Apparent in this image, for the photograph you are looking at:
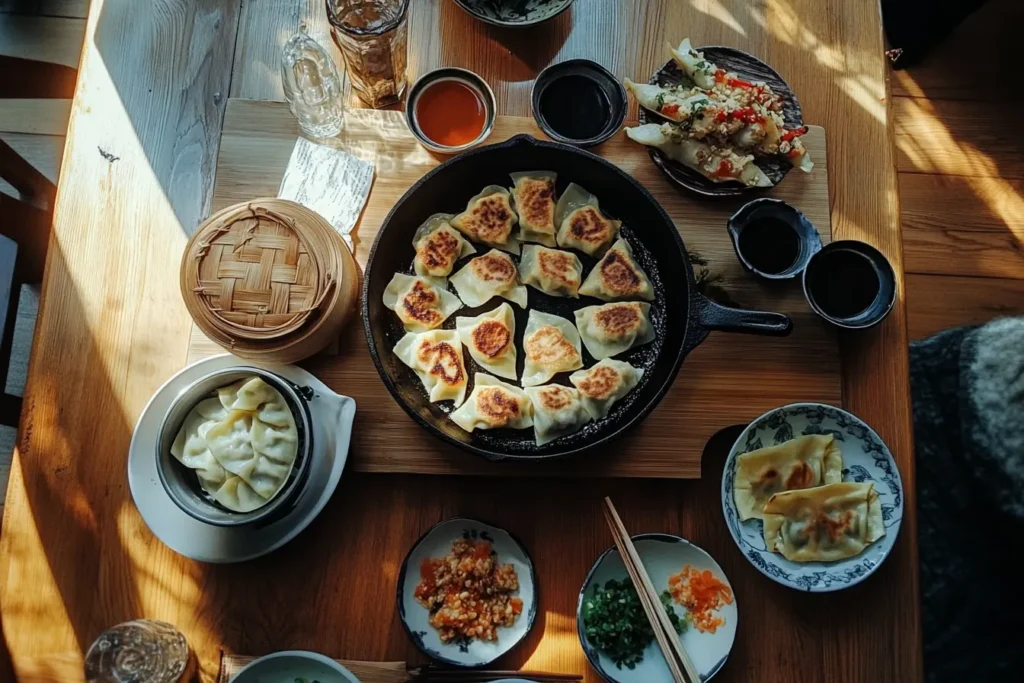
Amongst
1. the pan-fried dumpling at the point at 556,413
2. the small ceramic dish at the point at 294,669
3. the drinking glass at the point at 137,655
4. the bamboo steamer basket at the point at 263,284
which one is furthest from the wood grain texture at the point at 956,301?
the drinking glass at the point at 137,655

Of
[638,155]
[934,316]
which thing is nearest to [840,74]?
Answer: [638,155]

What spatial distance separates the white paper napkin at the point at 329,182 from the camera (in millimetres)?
1658

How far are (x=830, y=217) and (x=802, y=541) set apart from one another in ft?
2.55

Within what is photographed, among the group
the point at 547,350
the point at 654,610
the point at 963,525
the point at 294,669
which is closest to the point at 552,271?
the point at 547,350

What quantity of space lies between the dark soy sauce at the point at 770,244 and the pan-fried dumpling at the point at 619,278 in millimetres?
240

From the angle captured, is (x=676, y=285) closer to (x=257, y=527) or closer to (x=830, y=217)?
(x=830, y=217)

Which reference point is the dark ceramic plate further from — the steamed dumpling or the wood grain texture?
the wood grain texture

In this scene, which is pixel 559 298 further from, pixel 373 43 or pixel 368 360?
pixel 373 43

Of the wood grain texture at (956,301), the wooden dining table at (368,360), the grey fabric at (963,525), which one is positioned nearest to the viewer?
the wooden dining table at (368,360)

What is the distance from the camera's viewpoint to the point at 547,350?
1.66 m

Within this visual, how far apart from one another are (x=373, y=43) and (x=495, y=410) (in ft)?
2.83

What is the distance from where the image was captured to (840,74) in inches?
71.3

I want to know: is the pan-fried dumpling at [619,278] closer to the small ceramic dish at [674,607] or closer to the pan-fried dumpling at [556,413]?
the pan-fried dumpling at [556,413]

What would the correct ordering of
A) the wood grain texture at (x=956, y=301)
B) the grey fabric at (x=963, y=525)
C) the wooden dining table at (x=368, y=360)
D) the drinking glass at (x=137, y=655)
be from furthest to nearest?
the wood grain texture at (x=956, y=301), the grey fabric at (x=963, y=525), the wooden dining table at (x=368, y=360), the drinking glass at (x=137, y=655)
